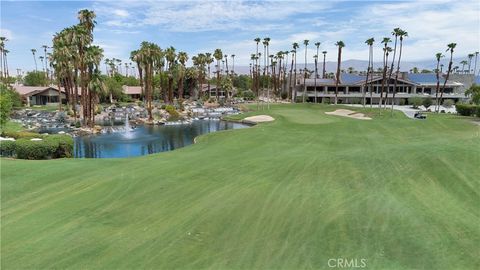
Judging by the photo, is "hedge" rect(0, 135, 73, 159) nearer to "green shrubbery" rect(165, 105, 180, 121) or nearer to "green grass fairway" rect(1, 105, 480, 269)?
"green grass fairway" rect(1, 105, 480, 269)

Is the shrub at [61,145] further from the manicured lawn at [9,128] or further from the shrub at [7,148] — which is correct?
the manicured lawn at [9,128]

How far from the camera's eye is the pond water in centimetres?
4350

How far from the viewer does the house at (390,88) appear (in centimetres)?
11027

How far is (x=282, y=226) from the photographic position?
1516 centimetres

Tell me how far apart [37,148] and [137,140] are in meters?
20.9

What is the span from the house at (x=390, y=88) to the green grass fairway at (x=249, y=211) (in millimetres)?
88993

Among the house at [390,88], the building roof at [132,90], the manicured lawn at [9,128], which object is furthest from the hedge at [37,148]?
the building roof at [132,90]

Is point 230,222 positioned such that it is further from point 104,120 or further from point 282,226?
point 104,120

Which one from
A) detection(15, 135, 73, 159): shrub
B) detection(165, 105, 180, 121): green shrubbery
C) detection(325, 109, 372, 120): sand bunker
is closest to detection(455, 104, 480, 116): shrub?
detection(325, 109, 372, 120): sand bunker

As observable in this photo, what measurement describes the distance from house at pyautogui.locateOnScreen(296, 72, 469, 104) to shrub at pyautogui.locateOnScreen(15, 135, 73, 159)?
9003 centimetres

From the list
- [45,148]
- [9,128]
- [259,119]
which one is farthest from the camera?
[259,119]

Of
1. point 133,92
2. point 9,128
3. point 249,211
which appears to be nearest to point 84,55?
point 9,128

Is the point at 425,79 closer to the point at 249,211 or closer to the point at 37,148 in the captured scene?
the point at 37,148

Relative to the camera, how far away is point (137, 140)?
5247cm
